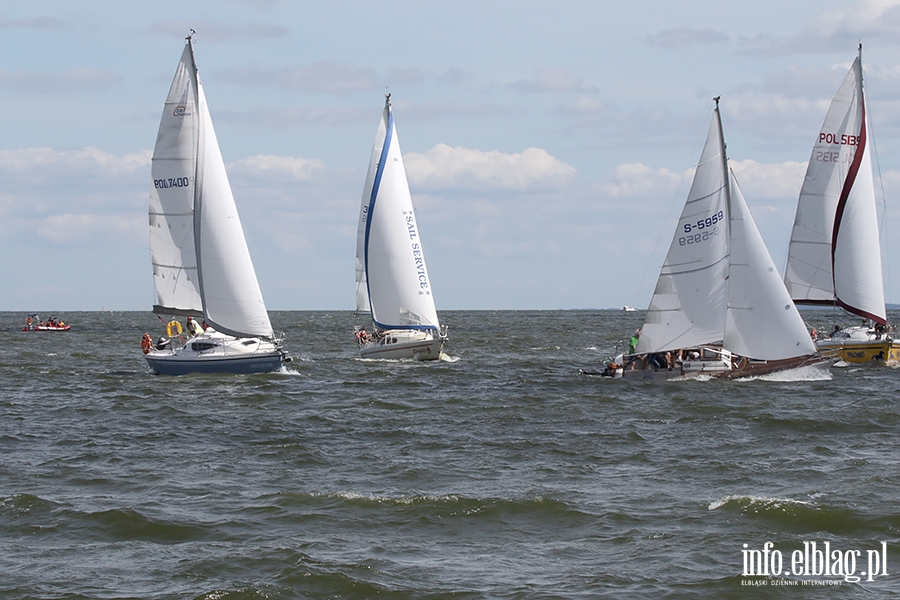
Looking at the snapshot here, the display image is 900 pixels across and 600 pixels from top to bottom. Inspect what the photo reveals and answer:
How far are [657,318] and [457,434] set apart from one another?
489 inches

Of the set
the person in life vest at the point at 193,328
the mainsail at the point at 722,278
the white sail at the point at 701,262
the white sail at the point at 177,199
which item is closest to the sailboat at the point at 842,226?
the mainsail at the point at 722,278

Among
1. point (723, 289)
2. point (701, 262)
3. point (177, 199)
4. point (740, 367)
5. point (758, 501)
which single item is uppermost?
point (177, 199)

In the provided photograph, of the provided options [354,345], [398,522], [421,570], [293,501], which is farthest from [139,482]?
[354,345]

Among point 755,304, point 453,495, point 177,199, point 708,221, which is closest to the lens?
point 453,495

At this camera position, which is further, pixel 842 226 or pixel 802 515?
pixel 842 226

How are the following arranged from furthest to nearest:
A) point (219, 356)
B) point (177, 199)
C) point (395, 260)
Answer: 1. point (395, 260)
2. point (177, 199)
3. point (219, 356)

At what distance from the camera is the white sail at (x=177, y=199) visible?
40.0 meters

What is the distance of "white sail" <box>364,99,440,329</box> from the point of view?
164 feet

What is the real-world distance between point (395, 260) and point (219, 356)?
1310 cm

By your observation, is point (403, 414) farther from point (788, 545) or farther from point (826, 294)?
point (826, 294)

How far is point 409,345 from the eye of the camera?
50.4 metres

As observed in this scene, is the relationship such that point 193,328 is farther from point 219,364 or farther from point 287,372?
point 287,372

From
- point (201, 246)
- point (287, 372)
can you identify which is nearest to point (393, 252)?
point (287, 372)

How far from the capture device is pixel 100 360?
57.3 m
